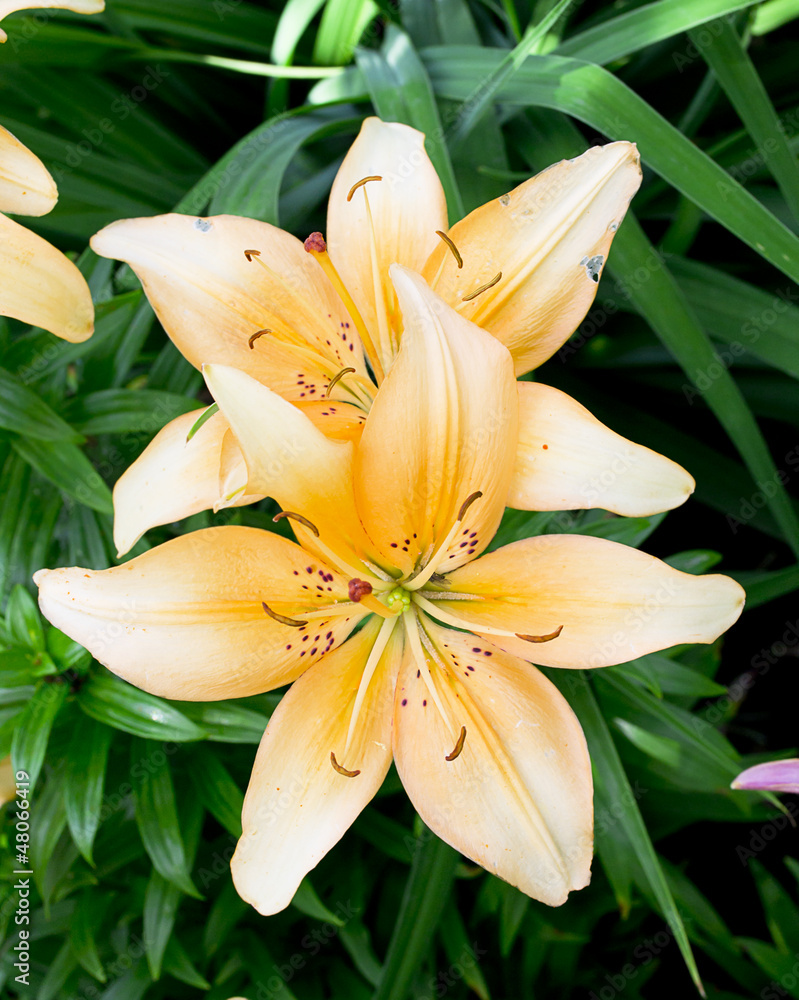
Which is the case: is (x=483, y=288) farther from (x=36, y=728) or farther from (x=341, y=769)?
(x=36, y=728)

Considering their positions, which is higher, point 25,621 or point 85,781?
point 25,621

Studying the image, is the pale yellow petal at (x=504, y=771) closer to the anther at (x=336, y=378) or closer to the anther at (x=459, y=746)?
the anther at (x=459, y=746)

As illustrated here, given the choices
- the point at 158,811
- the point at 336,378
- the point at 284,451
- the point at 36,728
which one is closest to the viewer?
the point at 284,451

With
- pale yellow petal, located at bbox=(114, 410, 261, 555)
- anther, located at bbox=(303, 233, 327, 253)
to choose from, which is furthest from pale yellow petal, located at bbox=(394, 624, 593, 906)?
anther, located at bbox=(303, 233, 327, 253)

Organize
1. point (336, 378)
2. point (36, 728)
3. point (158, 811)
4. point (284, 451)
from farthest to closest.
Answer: point (158, 811), point (36, 728), point (336, 378), point (284, 451)

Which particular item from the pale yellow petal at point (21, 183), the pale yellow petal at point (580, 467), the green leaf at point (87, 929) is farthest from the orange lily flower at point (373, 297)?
the green leaf at point (87, 929)

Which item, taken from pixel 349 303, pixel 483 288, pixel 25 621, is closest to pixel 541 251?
pixel 483 288
